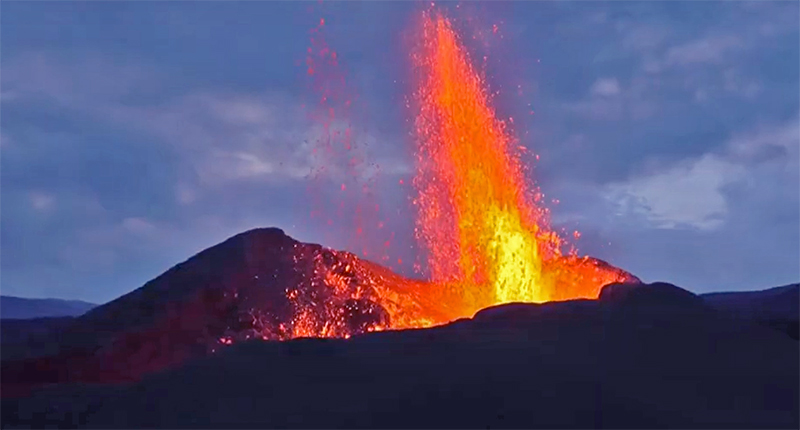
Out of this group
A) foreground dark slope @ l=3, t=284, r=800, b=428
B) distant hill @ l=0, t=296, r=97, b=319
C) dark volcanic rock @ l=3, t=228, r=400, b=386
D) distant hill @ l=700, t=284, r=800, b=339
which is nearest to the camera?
foreground dark slope @ l=3, t=284, r=800, b=428

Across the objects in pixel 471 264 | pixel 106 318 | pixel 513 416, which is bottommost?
pixel 513 416

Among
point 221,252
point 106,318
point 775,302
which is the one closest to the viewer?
point 106,318

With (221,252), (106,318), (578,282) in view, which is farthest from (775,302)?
(106,318)

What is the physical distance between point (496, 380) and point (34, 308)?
45.8 m

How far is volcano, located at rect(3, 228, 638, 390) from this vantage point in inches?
983

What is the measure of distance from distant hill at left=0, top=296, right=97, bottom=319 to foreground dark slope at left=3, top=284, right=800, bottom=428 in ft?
106

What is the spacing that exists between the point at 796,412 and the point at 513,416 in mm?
4867

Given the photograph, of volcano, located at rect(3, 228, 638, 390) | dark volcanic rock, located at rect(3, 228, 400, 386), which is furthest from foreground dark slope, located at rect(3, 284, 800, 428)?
volcano, located at rect(3, 228, 638, 390)

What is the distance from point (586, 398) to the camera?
15781 millimetres

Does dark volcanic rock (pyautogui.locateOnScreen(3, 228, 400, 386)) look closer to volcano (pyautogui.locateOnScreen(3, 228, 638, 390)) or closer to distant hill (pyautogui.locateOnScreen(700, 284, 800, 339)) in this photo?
volcano (pyautogui.locateOnScreen(3, 228, 638, 390))

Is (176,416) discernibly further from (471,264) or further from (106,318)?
(471,264)

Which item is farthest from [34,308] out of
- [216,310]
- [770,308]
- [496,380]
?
[496,380]

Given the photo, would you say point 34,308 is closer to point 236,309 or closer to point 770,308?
point 236,309

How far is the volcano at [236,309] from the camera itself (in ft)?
81.9
